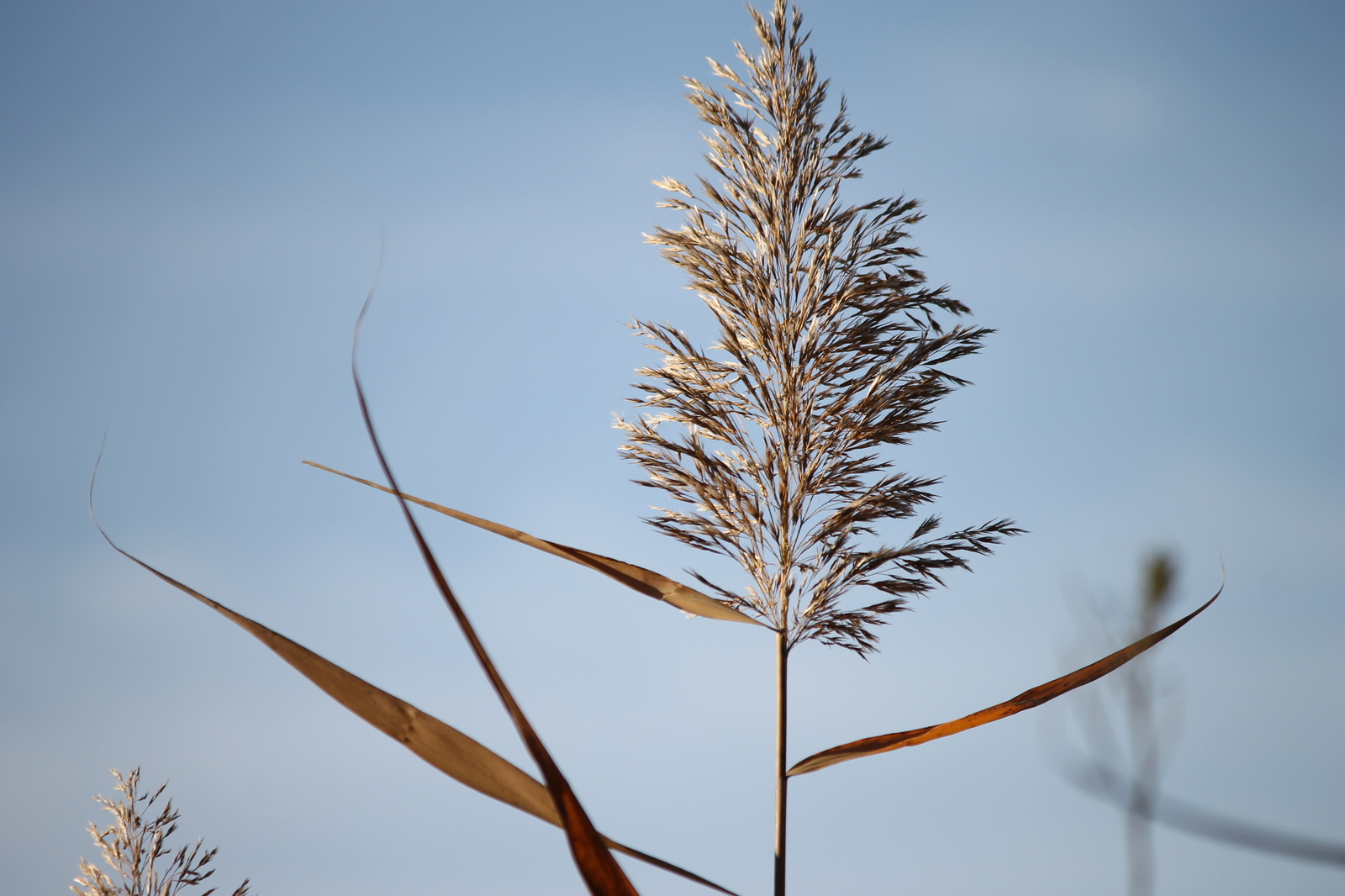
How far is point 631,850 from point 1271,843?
946mm

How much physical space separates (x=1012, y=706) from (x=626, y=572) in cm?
71

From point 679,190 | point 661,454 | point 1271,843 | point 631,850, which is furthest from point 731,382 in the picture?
point 1271,843

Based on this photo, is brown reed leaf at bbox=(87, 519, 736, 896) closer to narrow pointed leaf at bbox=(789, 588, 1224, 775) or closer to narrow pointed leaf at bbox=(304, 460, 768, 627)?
narrow pointed leaf at bbox=(304, 460, 768, 627)

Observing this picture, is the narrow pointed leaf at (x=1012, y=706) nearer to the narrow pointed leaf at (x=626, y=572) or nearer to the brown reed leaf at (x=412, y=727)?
the narrow pointed leaf at (x=626, y=572)

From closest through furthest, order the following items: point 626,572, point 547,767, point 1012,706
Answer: point 547,767 → point 1012,706 → point 626,572

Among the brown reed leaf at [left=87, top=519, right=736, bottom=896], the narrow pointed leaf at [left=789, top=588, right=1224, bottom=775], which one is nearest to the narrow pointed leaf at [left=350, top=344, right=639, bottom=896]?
the brown reed leaf at [left=87, top=519, right=736, bottom=896]

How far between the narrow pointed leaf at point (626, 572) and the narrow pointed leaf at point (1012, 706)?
307 mm

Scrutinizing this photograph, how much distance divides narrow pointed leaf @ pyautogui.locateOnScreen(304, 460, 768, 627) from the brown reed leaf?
224mm

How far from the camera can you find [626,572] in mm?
1806

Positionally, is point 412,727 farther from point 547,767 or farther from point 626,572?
point 626,572

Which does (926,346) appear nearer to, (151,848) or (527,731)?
(527,731)

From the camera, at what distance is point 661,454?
2.56m

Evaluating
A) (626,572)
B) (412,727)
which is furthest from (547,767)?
(626,572)

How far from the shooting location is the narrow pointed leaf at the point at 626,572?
4.49 feet
